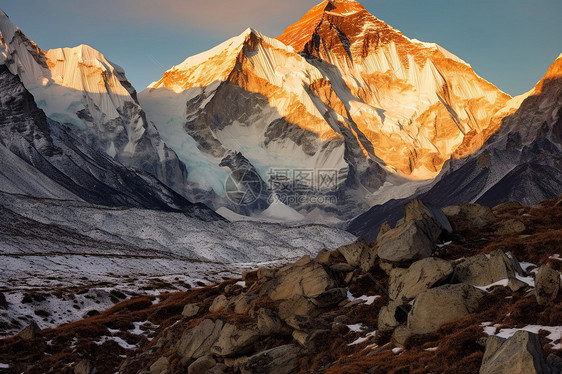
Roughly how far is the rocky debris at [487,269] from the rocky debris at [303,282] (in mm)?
7704

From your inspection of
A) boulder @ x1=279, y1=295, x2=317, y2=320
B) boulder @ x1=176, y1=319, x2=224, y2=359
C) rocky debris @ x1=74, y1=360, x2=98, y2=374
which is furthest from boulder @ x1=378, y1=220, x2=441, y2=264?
rocky debris @ x1=74, y1=360, x2=98, y2=374

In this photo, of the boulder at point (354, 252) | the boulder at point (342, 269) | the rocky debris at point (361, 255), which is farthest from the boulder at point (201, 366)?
the boulder at point (354, 252)

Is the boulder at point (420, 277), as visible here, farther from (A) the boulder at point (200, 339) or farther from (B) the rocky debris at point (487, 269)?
(A) the boulder at point (200, 339)

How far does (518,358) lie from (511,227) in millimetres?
21166

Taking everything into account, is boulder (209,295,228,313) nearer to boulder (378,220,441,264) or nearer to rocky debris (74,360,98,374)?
rocky debris (74,360,98,374)

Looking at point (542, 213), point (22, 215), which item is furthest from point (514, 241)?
point (22, 215)

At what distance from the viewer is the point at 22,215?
474ft

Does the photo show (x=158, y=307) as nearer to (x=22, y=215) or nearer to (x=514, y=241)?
(x=514, y=241)

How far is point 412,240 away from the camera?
3081 cm

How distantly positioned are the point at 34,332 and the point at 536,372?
116ft

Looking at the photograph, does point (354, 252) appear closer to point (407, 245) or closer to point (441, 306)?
point (407, 245)

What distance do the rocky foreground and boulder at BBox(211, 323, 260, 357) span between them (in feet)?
0.22

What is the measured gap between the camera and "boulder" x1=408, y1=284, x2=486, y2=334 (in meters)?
23.6

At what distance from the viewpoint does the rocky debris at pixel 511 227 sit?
1408 inches
